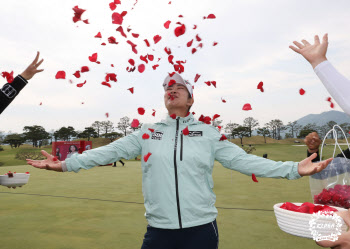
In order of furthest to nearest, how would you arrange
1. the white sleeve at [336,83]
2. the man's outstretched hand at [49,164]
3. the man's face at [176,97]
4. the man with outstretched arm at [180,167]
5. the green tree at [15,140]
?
the green tree at [15,140] → the man's face at [176,97] → the man's outstretched hand at [49,164] → the man with outstretched arm at [180,167] → the white sleeve at [336,83]

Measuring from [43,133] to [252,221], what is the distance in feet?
287

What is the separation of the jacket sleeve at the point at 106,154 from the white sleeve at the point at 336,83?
1.70 m

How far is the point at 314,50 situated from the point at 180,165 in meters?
1.34

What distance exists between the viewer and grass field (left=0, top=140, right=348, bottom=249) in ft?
18.5

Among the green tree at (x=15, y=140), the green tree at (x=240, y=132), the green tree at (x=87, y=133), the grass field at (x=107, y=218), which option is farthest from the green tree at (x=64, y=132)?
the grass field at (x=107, y=218)

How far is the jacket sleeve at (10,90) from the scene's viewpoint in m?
3.98

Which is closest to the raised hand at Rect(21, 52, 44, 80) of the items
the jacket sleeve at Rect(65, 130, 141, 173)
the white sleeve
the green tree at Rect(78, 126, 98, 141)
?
the jacket sleeve at Rect(65, 130, 141, 173)

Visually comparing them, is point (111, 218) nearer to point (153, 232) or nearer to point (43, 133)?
point (153, 232)

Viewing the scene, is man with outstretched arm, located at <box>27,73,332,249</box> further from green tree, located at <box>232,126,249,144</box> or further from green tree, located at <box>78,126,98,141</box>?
green tree, located at <box>232,126,249,144</box>

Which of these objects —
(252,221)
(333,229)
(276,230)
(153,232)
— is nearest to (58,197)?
(252,221)

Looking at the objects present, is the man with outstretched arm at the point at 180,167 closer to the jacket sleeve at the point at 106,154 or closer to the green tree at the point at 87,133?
the jacket sleeve at the point at 106,154

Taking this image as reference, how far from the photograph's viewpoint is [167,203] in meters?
2.68

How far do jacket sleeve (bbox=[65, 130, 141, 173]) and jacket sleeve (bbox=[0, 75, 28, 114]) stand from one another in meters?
1.62

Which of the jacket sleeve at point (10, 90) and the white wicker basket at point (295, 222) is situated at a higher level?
the jacket sleeve at point (10, 90)
